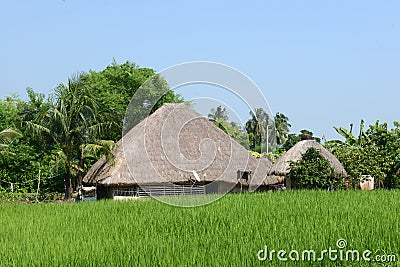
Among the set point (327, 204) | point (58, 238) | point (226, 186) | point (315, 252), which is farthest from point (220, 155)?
point (315, 252)

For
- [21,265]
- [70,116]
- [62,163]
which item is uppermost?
[70,116]

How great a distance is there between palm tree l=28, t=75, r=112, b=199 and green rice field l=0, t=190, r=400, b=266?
→ 5860 millimetres

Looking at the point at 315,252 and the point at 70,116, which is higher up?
the point at 70,116

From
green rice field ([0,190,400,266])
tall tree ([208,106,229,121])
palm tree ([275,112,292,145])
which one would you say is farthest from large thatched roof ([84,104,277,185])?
palm tree ([275,112,292,145])

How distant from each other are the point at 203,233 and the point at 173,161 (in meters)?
10.3

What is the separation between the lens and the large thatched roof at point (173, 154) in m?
15.8

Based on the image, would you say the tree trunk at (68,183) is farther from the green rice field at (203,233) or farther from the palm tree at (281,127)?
the palm tree at (281,127)

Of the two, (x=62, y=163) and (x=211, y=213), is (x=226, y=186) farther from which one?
(x=211, y=213)

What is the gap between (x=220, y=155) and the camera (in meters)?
16.4

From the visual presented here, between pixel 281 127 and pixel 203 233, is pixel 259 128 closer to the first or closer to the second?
pixel 203 233

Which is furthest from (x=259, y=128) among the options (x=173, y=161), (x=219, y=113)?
(x=173, y=161)

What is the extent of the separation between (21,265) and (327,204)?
5.82 meters

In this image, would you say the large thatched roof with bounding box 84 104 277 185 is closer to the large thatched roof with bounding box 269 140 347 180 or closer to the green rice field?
the large thatched roof with bounding box 269 140 347 180

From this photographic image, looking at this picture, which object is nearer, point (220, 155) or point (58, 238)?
point (58, 238)
